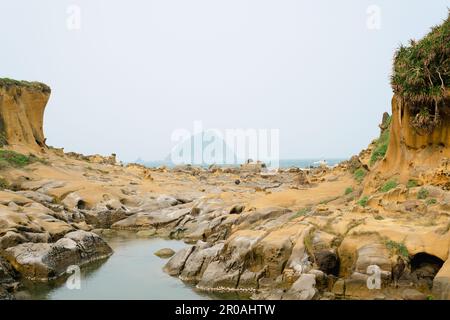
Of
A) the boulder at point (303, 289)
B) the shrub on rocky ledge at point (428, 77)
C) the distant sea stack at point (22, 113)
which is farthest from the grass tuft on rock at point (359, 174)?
the distant sea stack at point (22, 113)

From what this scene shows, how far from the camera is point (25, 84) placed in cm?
5334

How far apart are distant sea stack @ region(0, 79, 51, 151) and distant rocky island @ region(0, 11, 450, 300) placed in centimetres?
1686

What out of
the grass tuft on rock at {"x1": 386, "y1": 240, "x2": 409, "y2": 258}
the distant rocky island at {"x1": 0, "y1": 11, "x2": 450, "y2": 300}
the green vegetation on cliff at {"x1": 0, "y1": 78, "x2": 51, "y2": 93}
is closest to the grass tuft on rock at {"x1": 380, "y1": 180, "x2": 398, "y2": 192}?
the distant rocky island at {"x1": 0, "y1": 11, "x2": 450, "y2": 300}

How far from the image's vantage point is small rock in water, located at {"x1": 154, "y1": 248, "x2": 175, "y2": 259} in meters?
26.0

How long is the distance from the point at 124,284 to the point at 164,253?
5.86 metres

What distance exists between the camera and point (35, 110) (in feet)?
180

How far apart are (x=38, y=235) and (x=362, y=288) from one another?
48.8ft

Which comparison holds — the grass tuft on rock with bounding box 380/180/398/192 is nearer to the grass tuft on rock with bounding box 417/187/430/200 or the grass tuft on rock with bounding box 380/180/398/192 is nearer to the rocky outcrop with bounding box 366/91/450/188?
the rocky outcrop with bounding box 366/91/450/188

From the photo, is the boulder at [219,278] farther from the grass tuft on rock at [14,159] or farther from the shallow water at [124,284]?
the grass tuft on rock at [14,159]

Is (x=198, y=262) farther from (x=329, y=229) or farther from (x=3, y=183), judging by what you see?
(x=3, y=183)

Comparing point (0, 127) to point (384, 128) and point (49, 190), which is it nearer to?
point (49, 190)

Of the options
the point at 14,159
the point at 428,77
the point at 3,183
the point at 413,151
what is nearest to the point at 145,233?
the point at 3,183


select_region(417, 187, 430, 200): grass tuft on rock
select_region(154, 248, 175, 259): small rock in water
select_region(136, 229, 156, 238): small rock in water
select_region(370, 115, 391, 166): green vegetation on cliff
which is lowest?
select_region(136, 229, 156, 238): small rock in water
